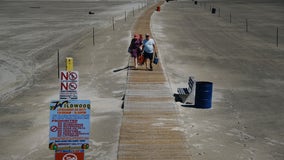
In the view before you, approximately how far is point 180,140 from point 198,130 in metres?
2.23

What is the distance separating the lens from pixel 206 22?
56.4 metres

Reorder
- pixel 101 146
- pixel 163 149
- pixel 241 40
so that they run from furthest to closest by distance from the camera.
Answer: pixel 241 40 < pixel 101 146 < pixel 163 149

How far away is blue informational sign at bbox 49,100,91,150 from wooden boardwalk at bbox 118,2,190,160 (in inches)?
97.0

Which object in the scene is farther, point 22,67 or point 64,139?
point 22,67

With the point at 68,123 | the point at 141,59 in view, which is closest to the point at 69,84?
the point at 68,123

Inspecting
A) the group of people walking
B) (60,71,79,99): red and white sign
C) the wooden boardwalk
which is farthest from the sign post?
the group of people walking

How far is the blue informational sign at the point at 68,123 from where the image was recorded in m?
9.09

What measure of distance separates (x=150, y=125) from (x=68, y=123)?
5.08m

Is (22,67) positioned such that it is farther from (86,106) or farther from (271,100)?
(86,106)

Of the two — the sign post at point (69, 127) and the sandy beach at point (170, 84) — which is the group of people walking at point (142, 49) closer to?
the sandy beach at point (170, 84)

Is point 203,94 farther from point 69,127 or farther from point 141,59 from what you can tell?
point 69,127

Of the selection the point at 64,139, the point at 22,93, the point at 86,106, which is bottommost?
the point at 22,93

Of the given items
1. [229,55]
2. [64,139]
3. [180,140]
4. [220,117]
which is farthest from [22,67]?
[64,139]

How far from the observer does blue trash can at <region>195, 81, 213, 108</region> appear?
1681cm
